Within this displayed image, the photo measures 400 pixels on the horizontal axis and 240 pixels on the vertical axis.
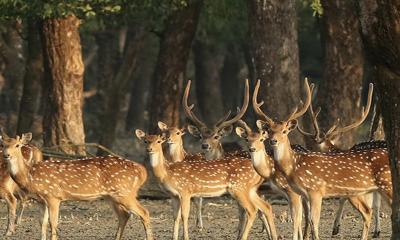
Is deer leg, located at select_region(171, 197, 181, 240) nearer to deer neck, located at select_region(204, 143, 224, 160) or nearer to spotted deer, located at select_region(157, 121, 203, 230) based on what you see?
spotted deer, located at select_region(157, 121, 203, 230)

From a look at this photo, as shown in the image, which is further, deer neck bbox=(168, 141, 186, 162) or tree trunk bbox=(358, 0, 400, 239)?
deer neck bbox=(168, 141, 186, 162)

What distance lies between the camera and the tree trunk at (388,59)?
1030 centimetres

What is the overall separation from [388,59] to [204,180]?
3688 mm

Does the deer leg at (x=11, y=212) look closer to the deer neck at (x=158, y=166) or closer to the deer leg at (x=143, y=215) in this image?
the deer leg at (x=143, y=215)

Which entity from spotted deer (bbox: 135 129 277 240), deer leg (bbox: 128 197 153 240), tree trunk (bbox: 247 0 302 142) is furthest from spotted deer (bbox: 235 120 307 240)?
tree trunk (bbox: 247 0 302 142)

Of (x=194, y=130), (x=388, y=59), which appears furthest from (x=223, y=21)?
(x=388, y=59)

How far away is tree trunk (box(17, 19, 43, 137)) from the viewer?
24.5 metres

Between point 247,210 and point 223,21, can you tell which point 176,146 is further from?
point 223,21

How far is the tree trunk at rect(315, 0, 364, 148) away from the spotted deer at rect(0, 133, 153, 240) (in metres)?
7.20

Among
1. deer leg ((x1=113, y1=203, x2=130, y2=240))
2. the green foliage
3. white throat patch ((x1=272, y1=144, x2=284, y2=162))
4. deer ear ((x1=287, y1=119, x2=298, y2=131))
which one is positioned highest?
the green foliage

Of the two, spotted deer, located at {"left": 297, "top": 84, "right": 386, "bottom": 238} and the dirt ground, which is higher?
spotted deer, located at {"left": 297, "top": 84, "right": 386, "bottom": 238}

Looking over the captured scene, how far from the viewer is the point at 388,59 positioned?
10.5 m

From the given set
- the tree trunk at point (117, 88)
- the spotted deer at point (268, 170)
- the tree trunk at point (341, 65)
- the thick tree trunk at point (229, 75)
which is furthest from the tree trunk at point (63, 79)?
the thick tree trunk at point (229, 75)

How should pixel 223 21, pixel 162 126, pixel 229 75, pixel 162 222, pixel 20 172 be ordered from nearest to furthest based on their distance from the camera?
pixel 20 172
pixel 162 126
pixel 162 222
pixel 223 21
pixel 229 75
